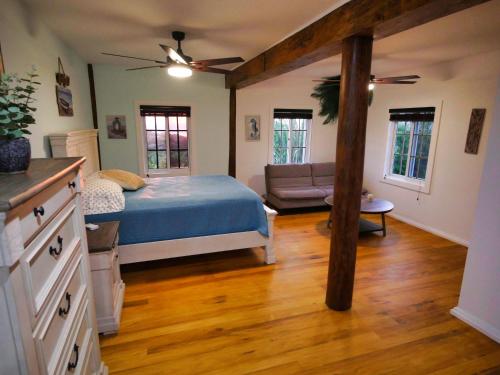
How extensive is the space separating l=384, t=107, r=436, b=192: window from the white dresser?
480 centimetres

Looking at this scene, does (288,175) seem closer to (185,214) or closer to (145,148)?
(145,148)

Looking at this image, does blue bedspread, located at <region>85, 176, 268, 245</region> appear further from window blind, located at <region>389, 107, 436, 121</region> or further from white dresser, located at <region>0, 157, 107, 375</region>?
window blind, located at <region>389, 107, 436, 121</region>

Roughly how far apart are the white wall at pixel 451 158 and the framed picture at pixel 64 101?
491 centimetres

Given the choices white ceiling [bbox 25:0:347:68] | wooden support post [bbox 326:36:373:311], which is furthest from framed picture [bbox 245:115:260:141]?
wooden support post [bbox 326:36:373:311]

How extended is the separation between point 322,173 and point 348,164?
3.75m

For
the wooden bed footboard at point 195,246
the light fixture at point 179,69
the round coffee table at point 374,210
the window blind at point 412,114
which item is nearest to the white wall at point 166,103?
the light fixture at point 179,69

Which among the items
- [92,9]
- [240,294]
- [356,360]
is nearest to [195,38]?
[92,9]

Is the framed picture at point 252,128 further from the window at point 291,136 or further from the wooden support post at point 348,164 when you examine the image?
the wooden support post at point 348,164

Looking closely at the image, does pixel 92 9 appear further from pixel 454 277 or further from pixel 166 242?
pixel 454 277

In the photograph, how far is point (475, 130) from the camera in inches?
152

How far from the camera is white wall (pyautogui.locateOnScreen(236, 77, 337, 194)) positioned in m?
5.71

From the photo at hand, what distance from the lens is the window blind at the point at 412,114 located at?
451 centimetres

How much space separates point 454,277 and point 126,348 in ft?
10.8

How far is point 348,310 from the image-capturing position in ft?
8.58
